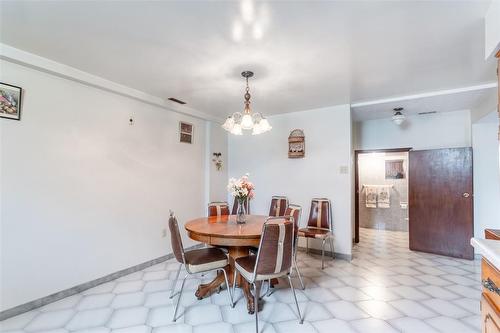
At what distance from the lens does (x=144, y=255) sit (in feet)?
11.6

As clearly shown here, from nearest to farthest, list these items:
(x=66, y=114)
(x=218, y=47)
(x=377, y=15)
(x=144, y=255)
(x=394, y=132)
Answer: (x=377, y=15) → (x=218, y=47) → (x=66, y=114) → (x=144, y=255) → (x=394, y=132)

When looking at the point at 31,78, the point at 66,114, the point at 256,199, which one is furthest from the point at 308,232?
the point at 31,78

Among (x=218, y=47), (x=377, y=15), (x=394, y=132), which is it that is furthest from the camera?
(x=394, y=132)

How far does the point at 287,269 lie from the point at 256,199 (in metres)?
2.59

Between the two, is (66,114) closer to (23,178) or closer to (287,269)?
(23,178)

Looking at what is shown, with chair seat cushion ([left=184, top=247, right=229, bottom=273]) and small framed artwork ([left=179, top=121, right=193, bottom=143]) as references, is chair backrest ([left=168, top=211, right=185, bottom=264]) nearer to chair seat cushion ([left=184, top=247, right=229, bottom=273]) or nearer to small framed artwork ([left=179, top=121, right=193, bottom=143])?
chair seat cushion ([left=184, top=247, right=229, bottom=273])

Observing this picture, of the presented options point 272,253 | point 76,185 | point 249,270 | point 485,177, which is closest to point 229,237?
point 249,270

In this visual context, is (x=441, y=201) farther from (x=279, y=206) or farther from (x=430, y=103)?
(x=279, y=206)

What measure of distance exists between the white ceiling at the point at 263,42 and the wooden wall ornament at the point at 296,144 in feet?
4.05

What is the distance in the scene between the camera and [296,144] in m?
4.41

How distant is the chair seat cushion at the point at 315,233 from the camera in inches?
140

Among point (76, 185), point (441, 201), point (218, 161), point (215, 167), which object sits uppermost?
point (218, 161)

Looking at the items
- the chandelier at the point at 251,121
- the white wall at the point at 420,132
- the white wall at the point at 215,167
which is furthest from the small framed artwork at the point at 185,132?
the white wall at the point at 420,132

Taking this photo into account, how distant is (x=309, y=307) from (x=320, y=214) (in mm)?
1752
